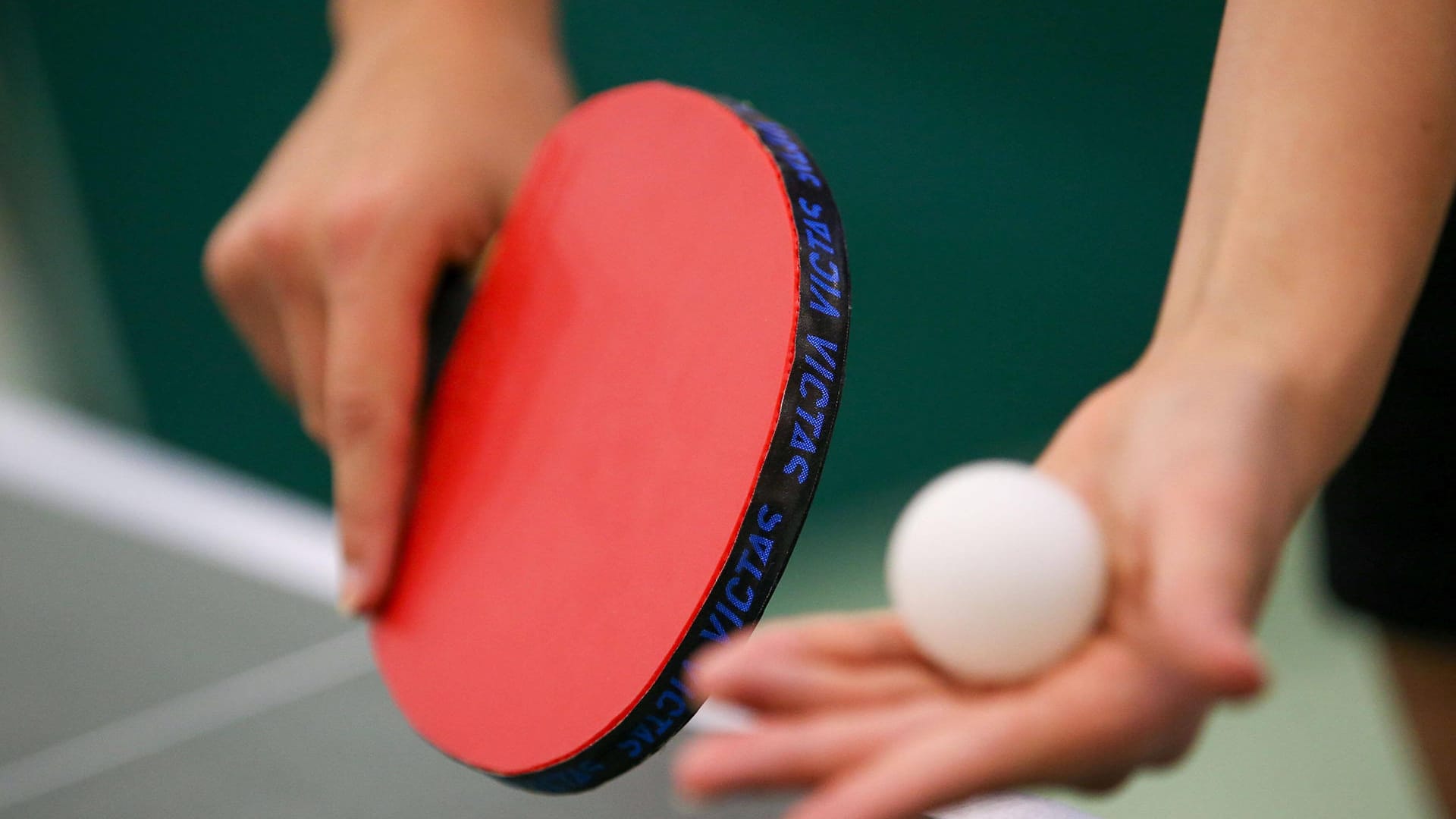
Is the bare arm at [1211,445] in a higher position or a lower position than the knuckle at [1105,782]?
higher

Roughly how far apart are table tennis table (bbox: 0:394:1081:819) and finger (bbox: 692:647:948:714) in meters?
0.39

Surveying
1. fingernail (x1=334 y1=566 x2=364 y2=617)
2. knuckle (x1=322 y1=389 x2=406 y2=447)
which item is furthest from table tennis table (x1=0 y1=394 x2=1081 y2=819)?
knuckle (x1=322 y1=389 x2=406 y2=447)

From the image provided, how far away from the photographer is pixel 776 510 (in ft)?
1.69

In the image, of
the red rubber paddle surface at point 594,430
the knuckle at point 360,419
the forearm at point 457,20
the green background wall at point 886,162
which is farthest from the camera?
the green background wall at point 886,162

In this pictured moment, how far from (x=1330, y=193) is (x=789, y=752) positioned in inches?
16.1

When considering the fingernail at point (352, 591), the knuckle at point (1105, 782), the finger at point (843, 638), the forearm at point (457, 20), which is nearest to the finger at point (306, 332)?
the fingernail at point (352, 591)

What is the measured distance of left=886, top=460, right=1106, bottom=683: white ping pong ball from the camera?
1.49ft

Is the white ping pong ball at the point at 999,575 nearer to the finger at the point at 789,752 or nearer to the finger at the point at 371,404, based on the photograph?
the finger at the point at 789,752

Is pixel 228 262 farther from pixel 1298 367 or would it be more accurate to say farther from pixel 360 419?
pixel 1298 367

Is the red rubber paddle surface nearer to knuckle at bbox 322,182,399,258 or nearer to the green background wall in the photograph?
knuckle at bbox 322,182,399,258

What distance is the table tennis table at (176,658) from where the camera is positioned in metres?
0.84

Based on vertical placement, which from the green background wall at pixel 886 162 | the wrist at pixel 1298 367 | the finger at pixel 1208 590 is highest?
the finger at pixel 1208 590

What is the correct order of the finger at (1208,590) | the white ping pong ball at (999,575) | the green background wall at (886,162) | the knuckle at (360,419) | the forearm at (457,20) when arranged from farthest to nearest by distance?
1. the green background wall at (886,162)
2. the forearm at (457,20)
3. the knuckle at (360,419)
4. the white ping pong ball at (999,575)
5. the finger at (1208,590)

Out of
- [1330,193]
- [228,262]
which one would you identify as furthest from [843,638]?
[228,262]
